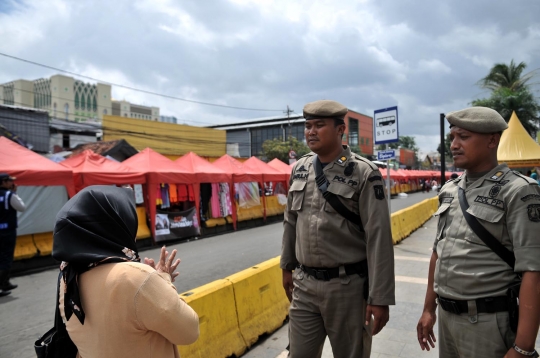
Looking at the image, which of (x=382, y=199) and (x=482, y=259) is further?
Answer: (x=382, y=199)

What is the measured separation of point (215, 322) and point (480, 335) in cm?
236

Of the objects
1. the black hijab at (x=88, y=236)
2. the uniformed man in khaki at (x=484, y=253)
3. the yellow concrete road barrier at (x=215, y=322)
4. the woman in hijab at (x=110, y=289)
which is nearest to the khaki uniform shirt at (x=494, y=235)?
the uniformed man in khaki at (x=484, y=253)

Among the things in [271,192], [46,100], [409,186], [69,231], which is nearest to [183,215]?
[271,192]

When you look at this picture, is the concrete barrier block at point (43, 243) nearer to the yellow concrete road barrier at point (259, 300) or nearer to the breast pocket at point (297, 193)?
the yellow concrete road barrier at point (259, 300)

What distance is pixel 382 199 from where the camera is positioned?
2.33 meters

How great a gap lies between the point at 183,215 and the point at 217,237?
139 cm

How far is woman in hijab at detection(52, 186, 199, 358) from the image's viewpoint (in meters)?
1.41

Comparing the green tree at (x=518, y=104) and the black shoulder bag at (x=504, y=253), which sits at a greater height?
the green tree at (x=518, y=104)

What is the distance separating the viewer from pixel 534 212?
1.80 m

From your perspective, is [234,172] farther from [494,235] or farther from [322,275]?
[494,235]

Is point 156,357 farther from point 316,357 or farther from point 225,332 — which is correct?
point 225,332

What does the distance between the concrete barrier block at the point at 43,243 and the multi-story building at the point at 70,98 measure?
238ft

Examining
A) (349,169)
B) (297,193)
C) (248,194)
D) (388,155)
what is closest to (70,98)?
(248,194)

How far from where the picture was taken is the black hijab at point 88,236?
56.0 inches
